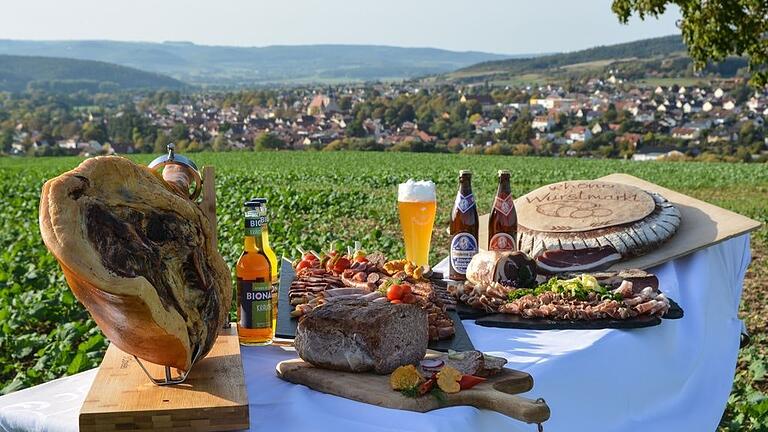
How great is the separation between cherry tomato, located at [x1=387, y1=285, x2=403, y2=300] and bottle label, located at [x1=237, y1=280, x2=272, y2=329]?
1.53 feet

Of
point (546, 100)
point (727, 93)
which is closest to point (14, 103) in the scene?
point (546, 100)

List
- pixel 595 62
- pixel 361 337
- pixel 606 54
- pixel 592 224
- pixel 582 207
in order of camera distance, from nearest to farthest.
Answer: pixel 361 337
pixel 592 224
pixel 582 207
pixel 595 62
pixel 606 54

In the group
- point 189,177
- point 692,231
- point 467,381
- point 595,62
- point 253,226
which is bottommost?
point 595,62

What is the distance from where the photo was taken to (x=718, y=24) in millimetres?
15938

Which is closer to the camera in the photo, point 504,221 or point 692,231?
point 504,221

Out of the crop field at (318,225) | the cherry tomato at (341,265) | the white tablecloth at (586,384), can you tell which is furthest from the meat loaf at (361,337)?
the crop field at (318,225)

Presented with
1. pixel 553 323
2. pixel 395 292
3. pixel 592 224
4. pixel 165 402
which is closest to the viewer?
pixel 165 402

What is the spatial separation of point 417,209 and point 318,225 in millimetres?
13001

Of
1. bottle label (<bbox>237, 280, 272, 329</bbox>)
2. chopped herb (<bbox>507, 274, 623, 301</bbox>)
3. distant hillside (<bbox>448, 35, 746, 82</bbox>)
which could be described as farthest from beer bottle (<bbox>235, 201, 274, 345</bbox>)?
distant hillside (<bbox>448, 35, 746, 82</bbox>)

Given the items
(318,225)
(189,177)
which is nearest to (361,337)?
(189,177)

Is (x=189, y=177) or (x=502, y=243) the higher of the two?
(x=189, y=177)

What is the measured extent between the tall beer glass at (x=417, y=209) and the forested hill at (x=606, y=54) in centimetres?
16388

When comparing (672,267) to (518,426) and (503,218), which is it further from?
(518,426)

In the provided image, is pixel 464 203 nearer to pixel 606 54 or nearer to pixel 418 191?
pixel 418 191
